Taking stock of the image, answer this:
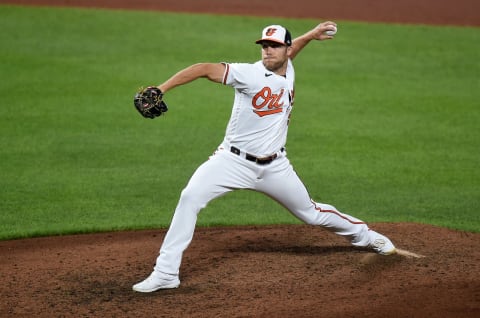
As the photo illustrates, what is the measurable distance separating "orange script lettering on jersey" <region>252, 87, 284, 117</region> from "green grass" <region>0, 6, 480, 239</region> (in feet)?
8.24

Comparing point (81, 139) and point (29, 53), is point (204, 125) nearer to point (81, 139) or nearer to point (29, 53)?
point (81, 139)

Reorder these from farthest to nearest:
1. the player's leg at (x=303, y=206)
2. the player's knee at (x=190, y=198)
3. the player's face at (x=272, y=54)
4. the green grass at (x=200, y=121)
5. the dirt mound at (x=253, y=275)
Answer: the green grass at (x=200, y=121) → the player's leg at (x=303, y=206) → the player's face at (x=272, y=54) → the player's knee at (x=190, y=198) → the dirt mound at (x=253, y=275)

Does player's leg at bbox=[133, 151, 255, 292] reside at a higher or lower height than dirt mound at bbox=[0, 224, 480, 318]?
higher

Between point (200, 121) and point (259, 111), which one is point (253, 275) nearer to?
point (259, 111)

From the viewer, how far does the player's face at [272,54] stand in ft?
21.5

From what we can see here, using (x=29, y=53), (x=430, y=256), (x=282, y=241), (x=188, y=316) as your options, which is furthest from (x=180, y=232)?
(x=29, y=53)

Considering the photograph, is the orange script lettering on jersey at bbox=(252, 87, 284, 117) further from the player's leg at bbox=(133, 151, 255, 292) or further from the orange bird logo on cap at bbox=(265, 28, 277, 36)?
the player's leg at bbox=(133, 151, 255, 292)

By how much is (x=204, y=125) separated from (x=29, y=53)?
4.66 metres

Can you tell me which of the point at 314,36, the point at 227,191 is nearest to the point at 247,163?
the point at 227,191

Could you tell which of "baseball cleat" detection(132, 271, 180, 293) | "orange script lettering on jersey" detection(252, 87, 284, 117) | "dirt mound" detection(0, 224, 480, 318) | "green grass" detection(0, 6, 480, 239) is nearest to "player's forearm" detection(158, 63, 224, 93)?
"orange script lettering on jersey" detection(252, 87, 284, 117)

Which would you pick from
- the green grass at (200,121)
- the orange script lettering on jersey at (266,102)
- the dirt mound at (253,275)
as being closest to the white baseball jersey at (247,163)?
the orange script lettering on jersey at (266,102)

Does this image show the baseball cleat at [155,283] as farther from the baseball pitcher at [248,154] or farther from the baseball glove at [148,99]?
the baseball glove at [148,99]

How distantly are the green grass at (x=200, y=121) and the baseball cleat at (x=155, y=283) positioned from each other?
7.28 feet

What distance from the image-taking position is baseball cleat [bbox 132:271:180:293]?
644 centimetres
